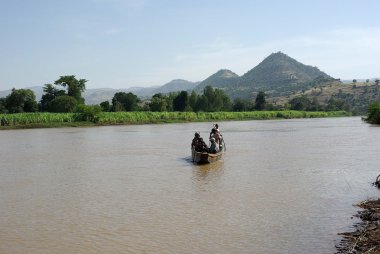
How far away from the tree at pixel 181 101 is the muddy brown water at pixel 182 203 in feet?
293

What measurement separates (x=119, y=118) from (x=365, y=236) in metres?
72.5

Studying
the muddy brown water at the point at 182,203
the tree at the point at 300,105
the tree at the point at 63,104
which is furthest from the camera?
the tree at the point at 300,105

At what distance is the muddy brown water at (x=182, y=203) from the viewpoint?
33.8 ft

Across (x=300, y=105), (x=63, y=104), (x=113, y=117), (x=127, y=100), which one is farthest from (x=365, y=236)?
(x=300, y=105)

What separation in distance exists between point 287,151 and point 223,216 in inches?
729

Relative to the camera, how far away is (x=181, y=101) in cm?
11619

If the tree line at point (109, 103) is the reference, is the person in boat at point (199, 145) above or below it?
below

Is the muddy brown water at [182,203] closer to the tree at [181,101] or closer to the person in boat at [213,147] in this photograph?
the person in boat at [213,147]

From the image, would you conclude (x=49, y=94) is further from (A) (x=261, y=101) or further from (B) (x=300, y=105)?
(B) (x=300, y=105)

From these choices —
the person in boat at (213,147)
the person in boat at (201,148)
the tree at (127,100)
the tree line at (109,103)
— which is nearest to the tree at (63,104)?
the tree line at (109,103)

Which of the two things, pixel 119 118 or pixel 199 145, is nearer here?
pixel 199 145

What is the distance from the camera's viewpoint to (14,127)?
220ft

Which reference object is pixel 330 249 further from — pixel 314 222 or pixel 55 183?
pixel 55 183

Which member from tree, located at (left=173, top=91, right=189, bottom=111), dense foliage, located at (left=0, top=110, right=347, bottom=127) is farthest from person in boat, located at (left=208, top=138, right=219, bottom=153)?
tree, located at (left=173, top=91, right=189, bottom=111)
